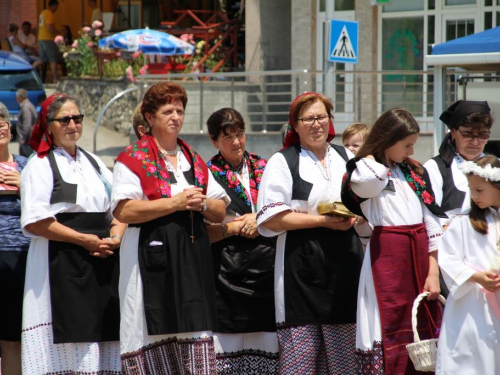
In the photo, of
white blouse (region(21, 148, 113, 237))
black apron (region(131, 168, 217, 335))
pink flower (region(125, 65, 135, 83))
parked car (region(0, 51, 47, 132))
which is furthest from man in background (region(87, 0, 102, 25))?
black apron (region(131, 168, 217, 335))

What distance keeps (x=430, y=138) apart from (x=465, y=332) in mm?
10183

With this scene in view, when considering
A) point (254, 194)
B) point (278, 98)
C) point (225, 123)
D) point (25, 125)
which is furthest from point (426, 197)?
point (25, 125)

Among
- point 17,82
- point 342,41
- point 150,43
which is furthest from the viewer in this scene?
point 17,82

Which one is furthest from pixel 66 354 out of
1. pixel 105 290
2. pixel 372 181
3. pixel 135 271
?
pixel 372 181

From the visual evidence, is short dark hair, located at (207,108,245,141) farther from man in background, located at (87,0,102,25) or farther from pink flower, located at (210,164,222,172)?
man in background, located at (87,0,102,25)

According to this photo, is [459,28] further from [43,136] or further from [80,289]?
[80,289]

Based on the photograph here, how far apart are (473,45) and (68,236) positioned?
146 inches

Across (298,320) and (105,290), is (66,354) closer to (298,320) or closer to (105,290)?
(105,290)

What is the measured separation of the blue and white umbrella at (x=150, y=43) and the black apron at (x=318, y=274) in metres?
13.5

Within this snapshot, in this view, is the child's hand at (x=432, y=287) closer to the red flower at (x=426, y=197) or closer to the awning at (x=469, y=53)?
the red flower at (x=426, y=197)

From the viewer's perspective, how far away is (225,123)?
229 inches

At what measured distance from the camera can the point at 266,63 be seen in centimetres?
1981

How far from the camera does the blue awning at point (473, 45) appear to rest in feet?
23.4

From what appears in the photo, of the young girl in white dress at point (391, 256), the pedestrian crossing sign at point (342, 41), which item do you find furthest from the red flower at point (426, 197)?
the pedestrian crossing sign at point (342, 41)
